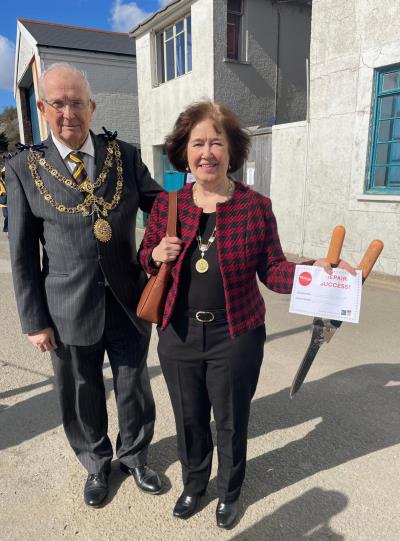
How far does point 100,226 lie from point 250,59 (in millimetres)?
9082

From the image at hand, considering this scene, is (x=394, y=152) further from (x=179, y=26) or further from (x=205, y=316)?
(x=179, y=26)

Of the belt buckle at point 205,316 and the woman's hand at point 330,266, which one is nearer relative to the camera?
the woman's hand at point 330,266

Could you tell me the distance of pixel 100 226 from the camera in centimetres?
195

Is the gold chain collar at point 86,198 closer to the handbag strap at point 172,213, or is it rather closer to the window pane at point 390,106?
the handbag strap at point 172,213

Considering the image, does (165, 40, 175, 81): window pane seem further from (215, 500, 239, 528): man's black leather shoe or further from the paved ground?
(215, 500, 239, 528): man's black leather shoe

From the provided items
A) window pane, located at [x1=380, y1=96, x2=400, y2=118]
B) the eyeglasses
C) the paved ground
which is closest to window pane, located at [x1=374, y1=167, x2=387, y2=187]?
window pane, located at [x1=380, y1=96, x2=400, y2=118]

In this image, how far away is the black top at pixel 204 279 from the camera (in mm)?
1823

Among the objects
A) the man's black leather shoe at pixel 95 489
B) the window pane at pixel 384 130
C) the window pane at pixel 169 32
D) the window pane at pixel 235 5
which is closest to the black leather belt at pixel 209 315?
the man's black leather shoe at pixel 95 489

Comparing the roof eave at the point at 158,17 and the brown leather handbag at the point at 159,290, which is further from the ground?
the roof eave at the point at 158,17

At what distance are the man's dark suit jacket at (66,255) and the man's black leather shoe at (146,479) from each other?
0.87 metres

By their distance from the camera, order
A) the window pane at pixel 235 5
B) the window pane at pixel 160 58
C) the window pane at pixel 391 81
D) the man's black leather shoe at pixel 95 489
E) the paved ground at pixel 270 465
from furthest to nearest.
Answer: the window pane at pixel 160 58, the window pane at pixel 235 5, the window pane at pixel 391 81, the man's black leather shoe at pixel 95 489, the paved ground at pixel 270 465

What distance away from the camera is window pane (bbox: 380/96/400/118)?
594cm

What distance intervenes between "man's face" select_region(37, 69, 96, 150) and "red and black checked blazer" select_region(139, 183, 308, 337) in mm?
534

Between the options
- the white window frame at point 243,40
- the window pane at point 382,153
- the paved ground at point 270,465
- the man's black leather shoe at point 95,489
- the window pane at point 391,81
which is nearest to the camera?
the paved ground at point 270,465
